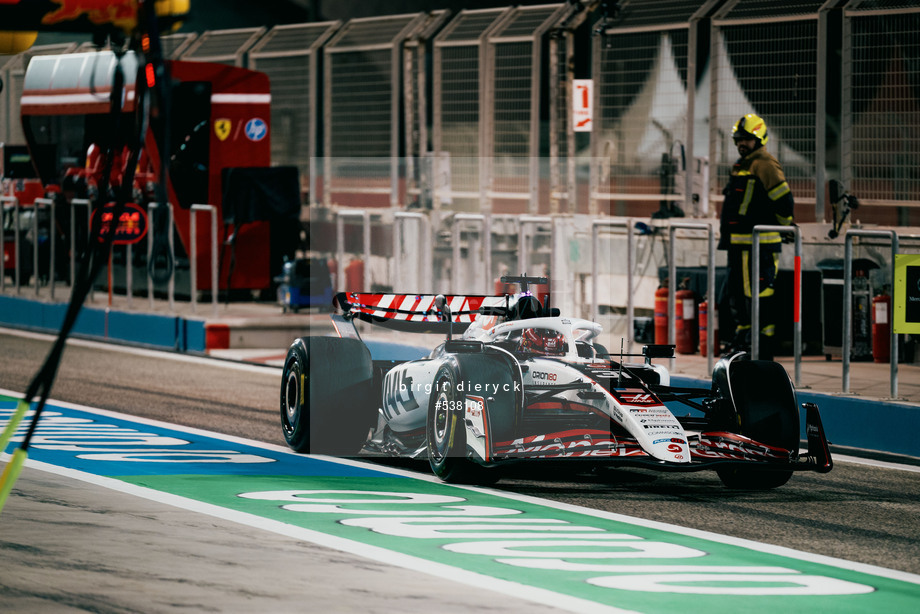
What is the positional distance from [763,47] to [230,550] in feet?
36.8

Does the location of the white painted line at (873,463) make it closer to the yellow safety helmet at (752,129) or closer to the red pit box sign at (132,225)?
the yellow safety helmet at (752,129)

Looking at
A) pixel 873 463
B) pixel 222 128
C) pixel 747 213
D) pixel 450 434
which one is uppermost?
pixel 222 128

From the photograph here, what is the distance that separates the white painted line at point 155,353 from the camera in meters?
16.3

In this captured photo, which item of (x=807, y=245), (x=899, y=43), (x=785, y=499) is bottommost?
(x=785, y=499)

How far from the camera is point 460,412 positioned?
8.73 meters

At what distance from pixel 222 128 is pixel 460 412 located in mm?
13726

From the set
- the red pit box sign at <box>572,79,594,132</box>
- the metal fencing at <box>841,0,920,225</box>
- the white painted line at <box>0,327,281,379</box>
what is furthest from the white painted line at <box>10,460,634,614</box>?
the red pit box sign at <box>572,79,594,132</box>

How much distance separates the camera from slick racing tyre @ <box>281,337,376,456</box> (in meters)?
10.0

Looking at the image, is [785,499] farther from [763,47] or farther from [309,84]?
[309,84]

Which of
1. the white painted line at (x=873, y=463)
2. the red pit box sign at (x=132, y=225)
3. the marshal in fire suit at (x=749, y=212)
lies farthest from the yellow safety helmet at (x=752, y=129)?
the red pit box sign at (x=132, y=225)

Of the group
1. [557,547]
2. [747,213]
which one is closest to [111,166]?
[557,547]

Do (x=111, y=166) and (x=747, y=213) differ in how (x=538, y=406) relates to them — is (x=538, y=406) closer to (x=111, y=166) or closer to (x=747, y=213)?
(x=111, y=166)

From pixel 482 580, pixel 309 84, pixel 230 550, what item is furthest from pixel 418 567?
pixel 309 84

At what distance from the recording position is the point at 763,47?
16797mm
